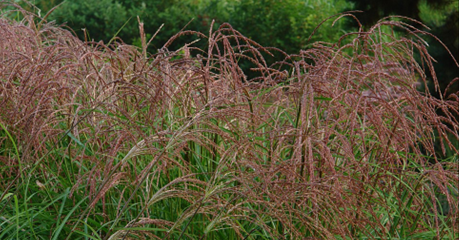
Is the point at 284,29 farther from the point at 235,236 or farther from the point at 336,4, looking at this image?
the point at 235,236

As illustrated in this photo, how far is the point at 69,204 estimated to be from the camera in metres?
2.72

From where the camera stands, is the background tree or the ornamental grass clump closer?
the ornamental grass clump

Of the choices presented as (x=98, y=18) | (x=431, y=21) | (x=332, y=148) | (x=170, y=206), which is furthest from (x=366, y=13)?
(x=98, y=18)

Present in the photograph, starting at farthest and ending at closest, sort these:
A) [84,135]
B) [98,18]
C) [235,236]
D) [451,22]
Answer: [98,18] → [451,22] → [84,135] → [235,236]

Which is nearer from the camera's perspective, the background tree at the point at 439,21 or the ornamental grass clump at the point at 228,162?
the ornamental grass clump at the point at 228,162

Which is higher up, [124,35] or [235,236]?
[235,236]

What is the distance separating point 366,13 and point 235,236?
5.98 meters

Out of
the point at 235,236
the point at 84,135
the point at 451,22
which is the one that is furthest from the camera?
the point at 451,22

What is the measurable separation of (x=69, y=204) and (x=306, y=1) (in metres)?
11.4

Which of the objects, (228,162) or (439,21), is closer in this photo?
(228,162)

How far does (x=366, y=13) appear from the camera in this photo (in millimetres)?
7938

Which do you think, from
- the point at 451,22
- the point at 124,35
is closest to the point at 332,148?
the point at 451,22

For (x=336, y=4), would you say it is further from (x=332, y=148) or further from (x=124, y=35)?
(x=332, y=148)

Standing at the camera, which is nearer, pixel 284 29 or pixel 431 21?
pixel 431 21
